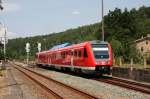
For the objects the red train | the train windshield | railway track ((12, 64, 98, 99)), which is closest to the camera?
railway track ((12, 64, 98, 99))

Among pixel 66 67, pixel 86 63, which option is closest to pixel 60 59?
pixel 66 67

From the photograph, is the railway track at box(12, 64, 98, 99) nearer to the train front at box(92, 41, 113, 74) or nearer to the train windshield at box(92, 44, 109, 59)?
the train front at box(92, 41, 113, 74)

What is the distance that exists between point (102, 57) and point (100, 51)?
575 millimetres

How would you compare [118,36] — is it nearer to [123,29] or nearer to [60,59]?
[123,29]

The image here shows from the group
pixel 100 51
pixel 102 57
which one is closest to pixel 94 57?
pixel 102 57

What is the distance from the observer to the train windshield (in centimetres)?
3087

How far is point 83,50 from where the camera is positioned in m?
32.0

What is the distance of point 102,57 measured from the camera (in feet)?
101

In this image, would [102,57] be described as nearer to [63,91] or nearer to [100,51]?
[100,51]

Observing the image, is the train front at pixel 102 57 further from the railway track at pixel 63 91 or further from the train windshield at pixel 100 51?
the railway track at pixel 63 91

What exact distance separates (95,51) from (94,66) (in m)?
1.39

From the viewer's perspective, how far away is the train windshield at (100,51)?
3087 centimetres

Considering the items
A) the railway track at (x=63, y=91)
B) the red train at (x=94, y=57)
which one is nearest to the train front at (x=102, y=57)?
the red train at (x=94, y=57)

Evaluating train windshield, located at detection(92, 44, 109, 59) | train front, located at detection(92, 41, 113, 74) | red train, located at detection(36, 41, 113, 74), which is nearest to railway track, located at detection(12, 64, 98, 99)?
red train, located at detection(36, 41, 113, 74)
